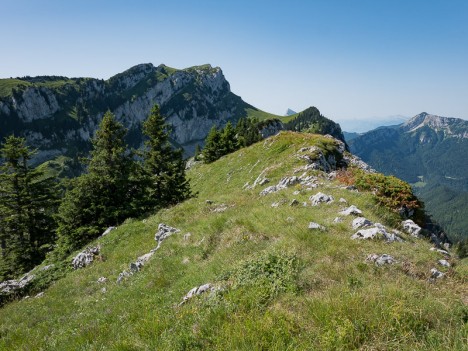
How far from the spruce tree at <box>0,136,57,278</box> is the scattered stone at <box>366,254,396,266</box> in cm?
3293

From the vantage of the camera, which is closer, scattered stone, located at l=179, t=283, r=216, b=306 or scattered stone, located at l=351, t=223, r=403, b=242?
scattered stone, located at l=179, t=283, r=216, b=306

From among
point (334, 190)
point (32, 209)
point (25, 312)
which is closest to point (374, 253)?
point (334, 190)

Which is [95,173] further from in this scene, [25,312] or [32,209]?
[25,312]

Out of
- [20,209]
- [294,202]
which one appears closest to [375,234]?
[294,202]

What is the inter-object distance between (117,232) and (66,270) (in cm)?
389

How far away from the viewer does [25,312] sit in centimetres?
1427

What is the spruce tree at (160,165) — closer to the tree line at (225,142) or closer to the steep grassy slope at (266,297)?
the steep grassy slope at (266,297)

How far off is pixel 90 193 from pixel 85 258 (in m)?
8.56

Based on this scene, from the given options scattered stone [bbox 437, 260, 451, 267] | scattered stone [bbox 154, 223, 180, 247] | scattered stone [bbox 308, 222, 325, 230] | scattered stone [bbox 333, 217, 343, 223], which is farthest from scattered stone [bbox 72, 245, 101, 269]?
scattered stone [bbox 437, 260, 451, 267]

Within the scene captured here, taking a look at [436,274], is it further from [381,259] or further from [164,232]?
[164,232]

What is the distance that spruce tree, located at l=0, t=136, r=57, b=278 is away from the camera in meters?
32.6

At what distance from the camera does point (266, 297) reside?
7.02 meters

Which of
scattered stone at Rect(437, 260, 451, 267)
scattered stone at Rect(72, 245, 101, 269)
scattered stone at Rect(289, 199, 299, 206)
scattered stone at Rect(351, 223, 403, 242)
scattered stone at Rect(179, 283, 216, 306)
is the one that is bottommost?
scattered stone at Rect(72, 245, 101, 269)

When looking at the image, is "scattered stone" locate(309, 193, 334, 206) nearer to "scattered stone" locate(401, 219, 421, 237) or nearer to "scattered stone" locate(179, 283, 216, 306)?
"scattered stone" locate(401, 219, 421, 237)
